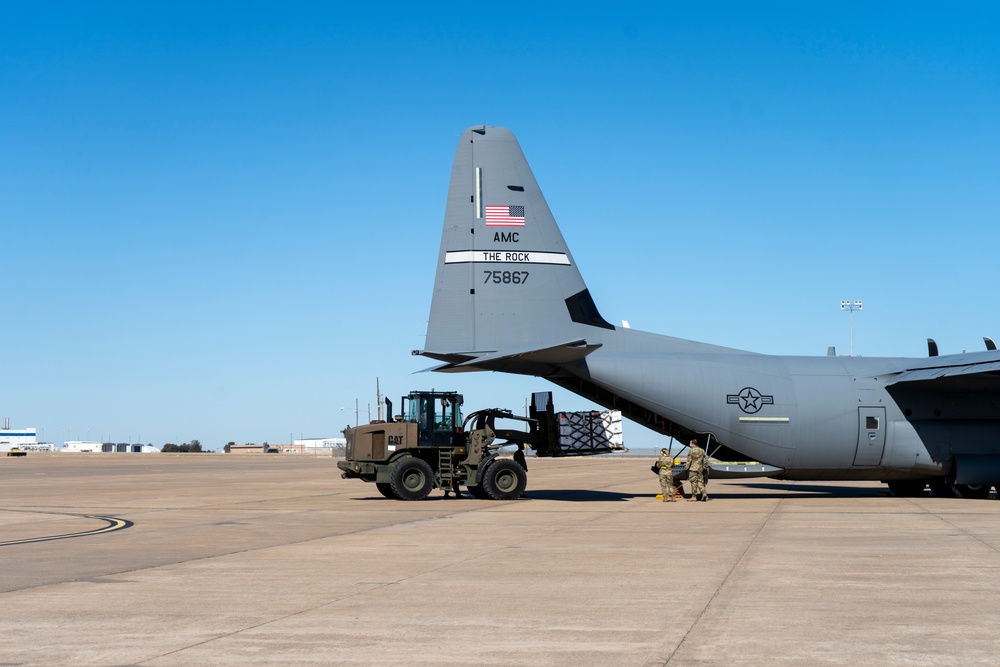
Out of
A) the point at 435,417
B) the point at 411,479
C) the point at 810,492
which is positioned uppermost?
the point at 435,417

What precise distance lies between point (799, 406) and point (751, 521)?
782cm

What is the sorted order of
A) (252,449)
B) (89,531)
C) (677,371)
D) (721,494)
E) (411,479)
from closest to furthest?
(89,531) < (411,479) < (677,371) < (721,494) < (252,449)

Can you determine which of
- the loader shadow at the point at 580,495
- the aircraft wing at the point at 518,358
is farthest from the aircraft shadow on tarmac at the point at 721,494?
the aircraft wing at the point at 518,358

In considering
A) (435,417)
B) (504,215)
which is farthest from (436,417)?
(504,215)

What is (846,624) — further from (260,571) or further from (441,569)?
(260,571)

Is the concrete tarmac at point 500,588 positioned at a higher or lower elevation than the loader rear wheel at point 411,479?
lower

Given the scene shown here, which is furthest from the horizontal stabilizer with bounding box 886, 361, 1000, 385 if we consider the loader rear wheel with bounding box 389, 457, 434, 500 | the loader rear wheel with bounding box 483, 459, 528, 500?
the loader rear wheel with bounding box 389, 457, 434, 500

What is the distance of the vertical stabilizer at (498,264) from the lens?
25.7 meters

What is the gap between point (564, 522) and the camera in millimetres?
19547

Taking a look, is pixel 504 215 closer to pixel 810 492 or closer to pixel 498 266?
pixel 498 266

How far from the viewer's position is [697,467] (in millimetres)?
26531

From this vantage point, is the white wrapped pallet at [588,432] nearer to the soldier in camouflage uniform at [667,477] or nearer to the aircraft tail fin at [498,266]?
the soldier in camouflage uniform at [667,477]

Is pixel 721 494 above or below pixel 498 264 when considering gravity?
below

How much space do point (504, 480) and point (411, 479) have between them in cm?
243
